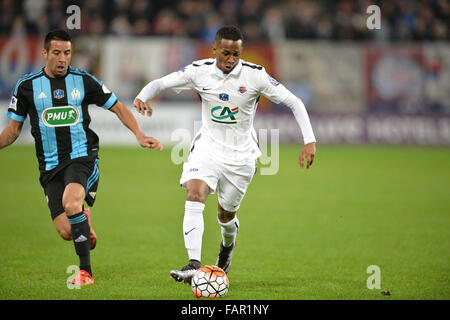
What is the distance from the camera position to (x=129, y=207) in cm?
1119

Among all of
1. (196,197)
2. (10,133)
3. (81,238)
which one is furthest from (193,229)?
(10,133)

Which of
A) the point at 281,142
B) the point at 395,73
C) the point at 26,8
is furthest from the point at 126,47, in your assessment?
the point at 395,73

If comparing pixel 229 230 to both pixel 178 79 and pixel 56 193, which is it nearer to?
pixel 178 79

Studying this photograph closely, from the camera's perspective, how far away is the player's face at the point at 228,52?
6152mm

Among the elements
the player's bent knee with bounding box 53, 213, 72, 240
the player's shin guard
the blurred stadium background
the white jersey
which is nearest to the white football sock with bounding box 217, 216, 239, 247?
the white jersey

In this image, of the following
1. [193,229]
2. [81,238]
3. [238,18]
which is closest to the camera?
[193,229]

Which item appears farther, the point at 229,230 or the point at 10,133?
the point at 229,230

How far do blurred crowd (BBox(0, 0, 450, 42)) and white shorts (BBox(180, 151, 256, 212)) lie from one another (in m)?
15.6

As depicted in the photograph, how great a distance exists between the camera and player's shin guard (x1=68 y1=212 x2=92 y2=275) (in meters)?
6.18

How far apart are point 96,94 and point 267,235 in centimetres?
347

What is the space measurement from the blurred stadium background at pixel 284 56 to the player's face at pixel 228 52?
13.9 meters

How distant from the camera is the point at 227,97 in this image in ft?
20.9

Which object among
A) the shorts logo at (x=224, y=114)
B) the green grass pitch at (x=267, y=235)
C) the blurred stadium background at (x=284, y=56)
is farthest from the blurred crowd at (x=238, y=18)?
the shorts logo at (x=224, y=114)

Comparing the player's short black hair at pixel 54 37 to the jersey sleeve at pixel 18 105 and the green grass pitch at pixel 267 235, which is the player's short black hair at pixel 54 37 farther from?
the green grass pitch at pixel 267 235
